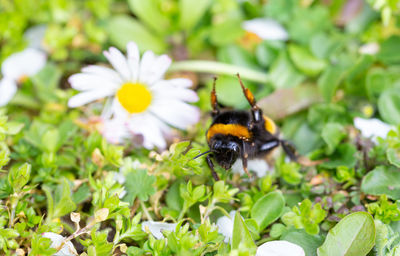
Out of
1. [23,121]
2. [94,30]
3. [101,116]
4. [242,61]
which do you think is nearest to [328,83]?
[242,61]

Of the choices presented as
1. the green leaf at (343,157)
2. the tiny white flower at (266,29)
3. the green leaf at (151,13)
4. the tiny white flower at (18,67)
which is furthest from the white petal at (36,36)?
the green leaf at (343,157)

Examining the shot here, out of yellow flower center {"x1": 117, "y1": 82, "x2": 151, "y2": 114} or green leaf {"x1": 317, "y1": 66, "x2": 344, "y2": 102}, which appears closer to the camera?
yellow flower center {"x1": 117, "y1": 82, "x2": 151, "y2": 114}

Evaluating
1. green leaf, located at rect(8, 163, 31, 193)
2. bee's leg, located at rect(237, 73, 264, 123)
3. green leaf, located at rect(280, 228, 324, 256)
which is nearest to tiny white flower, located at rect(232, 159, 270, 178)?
bee's leg, located at rect(237, 73, 264, 123)

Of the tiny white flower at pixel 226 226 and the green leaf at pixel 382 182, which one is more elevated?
the green leaf at pixel 382 182

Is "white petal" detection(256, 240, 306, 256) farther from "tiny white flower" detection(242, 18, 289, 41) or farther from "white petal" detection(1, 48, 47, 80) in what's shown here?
"white petal" detection(1, 48, 47, 80)

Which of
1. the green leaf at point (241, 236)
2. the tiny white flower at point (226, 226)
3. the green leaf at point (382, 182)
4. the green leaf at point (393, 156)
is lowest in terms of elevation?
the tiny white flower at point (226, 226)

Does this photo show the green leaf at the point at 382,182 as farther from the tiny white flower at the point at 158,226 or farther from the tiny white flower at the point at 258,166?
the tiny white flower at the point at 158,226

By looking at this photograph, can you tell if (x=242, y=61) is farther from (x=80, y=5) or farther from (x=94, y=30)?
(x=80, y=5)
